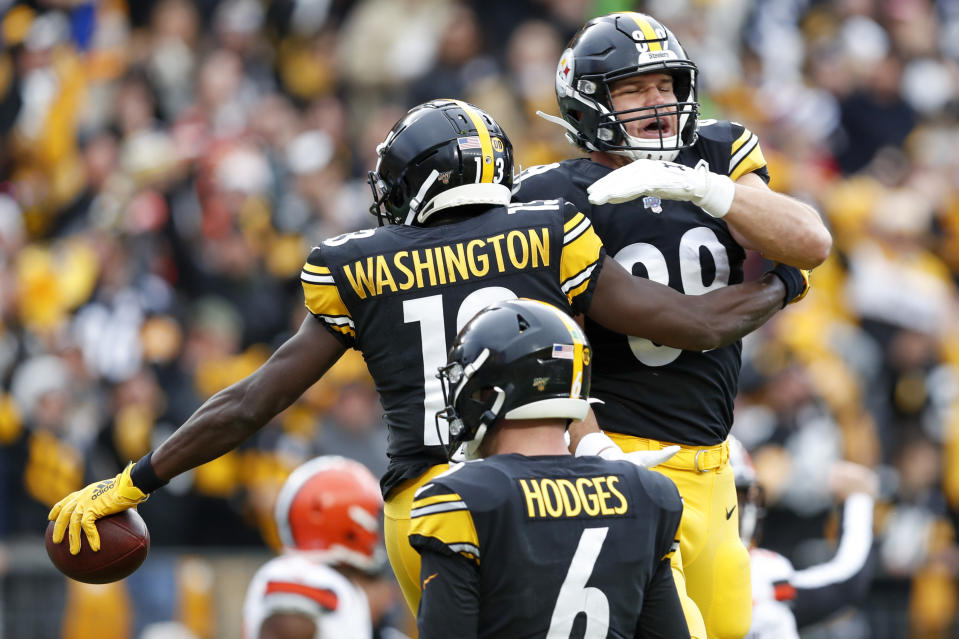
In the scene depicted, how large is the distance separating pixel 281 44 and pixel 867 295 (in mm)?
5436

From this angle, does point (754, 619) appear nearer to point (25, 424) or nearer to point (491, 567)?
point (491, 567)

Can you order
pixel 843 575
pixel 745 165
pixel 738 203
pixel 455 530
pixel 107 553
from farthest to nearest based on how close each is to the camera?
1. pixel 843 575
2. pixel 745 165
3. pixel 107 553
4. pixel 738 203
5. pixel 455 530

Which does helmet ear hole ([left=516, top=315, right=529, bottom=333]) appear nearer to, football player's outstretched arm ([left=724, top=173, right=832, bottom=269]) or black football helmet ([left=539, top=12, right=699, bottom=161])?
football player's outstretched arm ([left=724, top=173, right=832, bottom=269])

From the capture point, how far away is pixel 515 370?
3.59 m

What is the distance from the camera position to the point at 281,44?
42.5 ft

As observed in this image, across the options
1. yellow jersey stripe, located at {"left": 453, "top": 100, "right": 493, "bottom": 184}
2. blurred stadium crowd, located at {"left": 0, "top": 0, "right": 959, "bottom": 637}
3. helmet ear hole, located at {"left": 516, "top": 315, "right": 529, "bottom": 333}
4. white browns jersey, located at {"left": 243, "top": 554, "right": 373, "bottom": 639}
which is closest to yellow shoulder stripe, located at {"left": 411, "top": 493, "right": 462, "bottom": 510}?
helmet ear hole, located at {"left": 516, "top": 315, "right": 529, "bottom": 333}

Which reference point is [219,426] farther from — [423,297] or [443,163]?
[443,163]

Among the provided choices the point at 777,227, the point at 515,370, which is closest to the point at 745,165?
the point at 777,227

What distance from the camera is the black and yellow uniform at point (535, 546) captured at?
3389mm

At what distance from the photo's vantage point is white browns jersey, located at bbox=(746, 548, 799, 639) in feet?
19.1

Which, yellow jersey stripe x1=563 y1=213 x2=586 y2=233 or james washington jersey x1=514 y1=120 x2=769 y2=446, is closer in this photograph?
yellow jersey stripe x1=563 y1=213 x2=586 y2=233

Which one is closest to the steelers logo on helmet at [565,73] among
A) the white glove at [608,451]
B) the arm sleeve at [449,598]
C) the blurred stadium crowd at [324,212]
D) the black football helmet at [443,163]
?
the black football helmet at [443,163]

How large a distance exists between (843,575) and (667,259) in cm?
220

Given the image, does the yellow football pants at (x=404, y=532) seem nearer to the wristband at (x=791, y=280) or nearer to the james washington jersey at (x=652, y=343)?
the james washington jersey at (x=652, y=343)
